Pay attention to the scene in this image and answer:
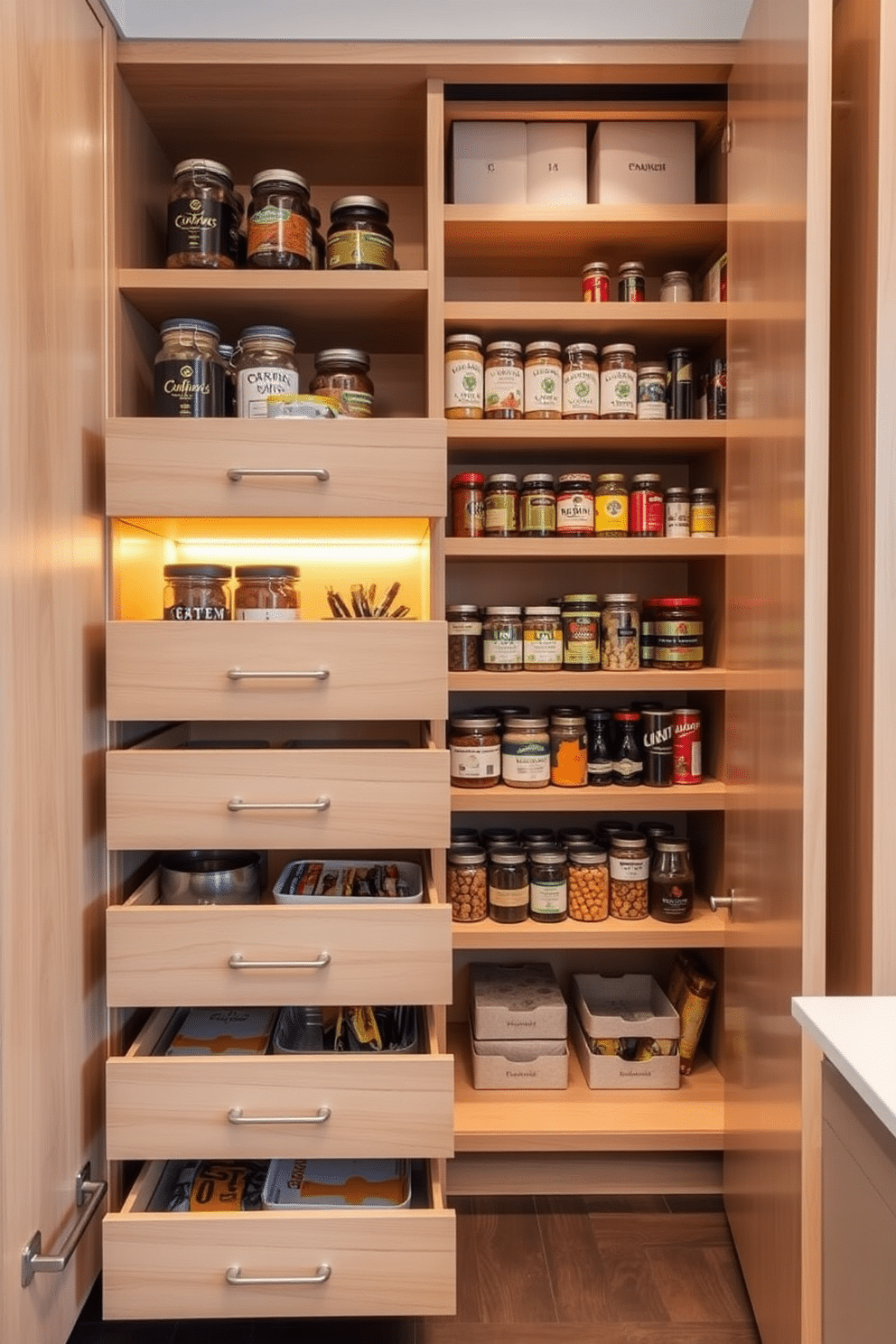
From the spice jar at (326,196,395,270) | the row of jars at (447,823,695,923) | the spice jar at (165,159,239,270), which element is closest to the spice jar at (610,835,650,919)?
the row of jars at (447,823,695,923)

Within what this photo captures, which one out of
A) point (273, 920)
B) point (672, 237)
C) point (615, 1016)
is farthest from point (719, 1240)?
point (672, 237)

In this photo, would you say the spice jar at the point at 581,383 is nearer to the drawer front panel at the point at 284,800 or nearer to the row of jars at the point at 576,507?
the row of jars at the point at 576,507

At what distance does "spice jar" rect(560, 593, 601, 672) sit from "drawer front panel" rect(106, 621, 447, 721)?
1.39 ft

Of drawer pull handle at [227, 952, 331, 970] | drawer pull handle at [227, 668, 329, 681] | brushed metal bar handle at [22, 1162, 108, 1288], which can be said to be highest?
drawer pull handle at [227, 668, 329, 681]

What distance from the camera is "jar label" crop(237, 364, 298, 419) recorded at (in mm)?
1547

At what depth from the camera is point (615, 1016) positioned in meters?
1.89

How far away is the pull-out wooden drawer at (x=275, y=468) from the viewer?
1.43 m

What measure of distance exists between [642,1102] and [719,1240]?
0.79ft

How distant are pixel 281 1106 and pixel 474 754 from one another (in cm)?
66

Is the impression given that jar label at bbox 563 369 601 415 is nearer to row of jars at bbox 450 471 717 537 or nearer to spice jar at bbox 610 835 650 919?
row of jars at bbox 450 471 717 537

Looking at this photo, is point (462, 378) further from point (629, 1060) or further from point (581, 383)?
Answer: point (629, 1060)

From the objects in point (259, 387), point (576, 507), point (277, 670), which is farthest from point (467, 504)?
point (277, 670)

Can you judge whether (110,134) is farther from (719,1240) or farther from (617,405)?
(719,1240)

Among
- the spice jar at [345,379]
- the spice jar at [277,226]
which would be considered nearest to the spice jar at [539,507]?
the spice jar at [345,379]
